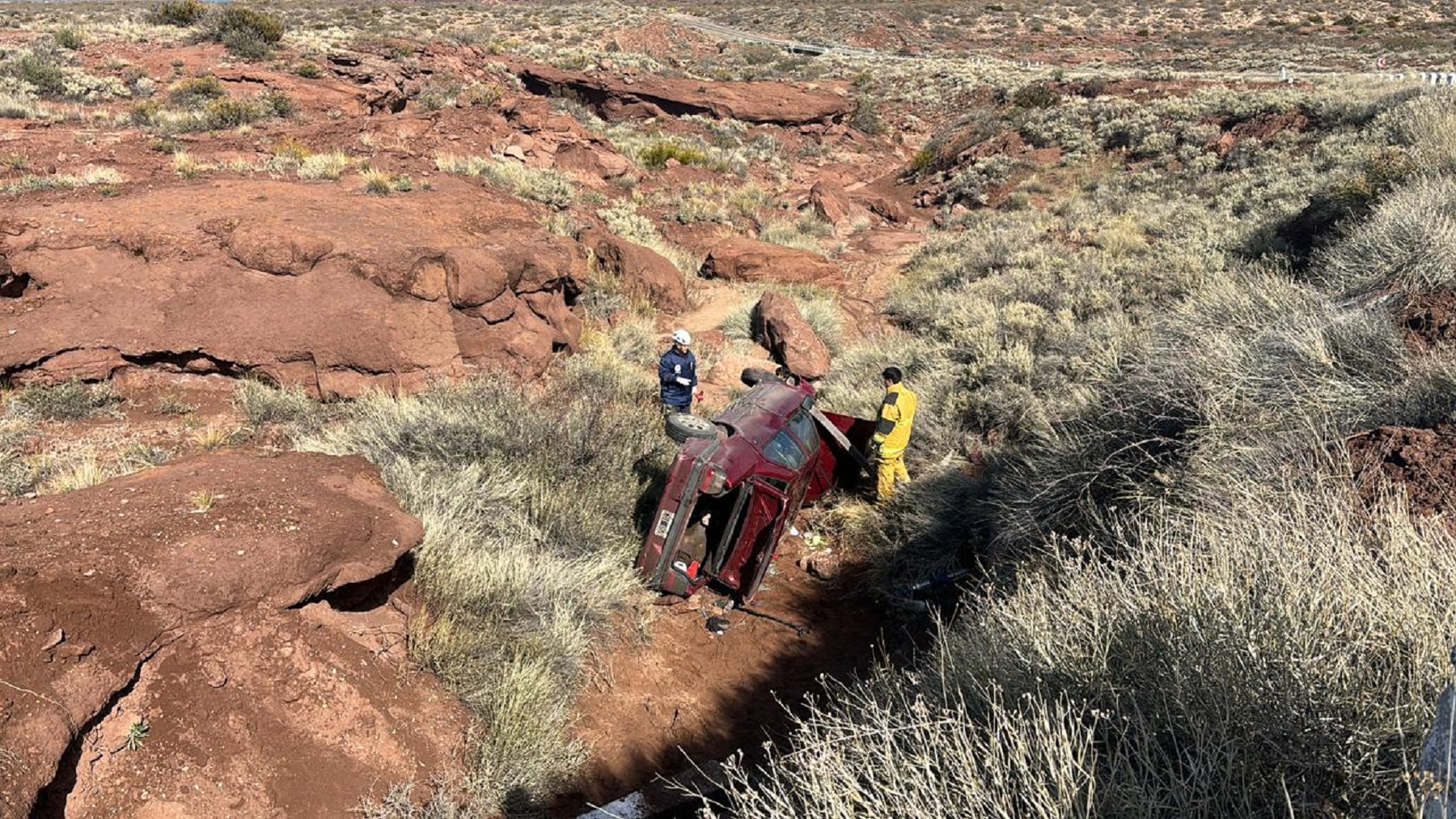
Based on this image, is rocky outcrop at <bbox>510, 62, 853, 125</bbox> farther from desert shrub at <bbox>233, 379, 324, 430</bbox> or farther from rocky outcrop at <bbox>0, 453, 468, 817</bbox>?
rocky outcrop at <bbox>0, 453, 468, 817</bbox>

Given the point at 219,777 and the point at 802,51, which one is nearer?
the point at 219,777

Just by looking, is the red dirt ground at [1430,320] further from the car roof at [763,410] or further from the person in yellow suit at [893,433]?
the car roof at [763,410]

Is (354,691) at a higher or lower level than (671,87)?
lower

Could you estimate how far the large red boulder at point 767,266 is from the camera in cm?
1438

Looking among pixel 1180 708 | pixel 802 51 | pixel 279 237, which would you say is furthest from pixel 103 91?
pixel 802 51

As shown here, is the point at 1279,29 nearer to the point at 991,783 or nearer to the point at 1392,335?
the point at 1392,335

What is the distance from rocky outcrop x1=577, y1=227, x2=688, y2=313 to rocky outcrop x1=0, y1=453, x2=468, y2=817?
8.37m

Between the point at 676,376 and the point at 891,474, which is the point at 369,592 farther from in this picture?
the point at 891,474

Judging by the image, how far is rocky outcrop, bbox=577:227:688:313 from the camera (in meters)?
12.5

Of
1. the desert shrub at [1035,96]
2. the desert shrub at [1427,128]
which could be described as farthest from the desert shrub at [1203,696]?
the desert shrub at [1035,96]

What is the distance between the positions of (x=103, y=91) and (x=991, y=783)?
75.5 feet

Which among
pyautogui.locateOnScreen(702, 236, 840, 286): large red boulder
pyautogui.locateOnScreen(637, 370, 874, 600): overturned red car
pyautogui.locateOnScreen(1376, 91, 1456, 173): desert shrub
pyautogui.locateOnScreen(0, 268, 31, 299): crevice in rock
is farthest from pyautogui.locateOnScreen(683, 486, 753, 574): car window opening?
pyautogui.locateOnScreen(1376, 91, 1456, 173): desert shrub

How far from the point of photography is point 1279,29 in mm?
48125

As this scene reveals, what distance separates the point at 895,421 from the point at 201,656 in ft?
19.0
